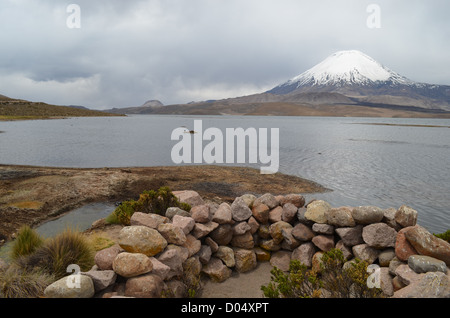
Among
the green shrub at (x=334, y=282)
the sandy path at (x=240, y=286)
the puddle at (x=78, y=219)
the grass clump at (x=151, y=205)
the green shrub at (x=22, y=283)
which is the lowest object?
the sandy path at (x=240, y=286)

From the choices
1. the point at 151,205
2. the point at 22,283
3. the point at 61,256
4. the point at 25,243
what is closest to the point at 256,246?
the point at 151,205

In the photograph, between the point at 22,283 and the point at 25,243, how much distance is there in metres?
2.25

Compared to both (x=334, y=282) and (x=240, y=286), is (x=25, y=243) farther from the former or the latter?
(x=334, y=282)

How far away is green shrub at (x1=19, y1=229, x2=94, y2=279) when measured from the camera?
632cm

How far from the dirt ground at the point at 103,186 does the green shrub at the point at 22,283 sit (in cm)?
602

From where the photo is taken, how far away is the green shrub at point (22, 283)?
17.6ft

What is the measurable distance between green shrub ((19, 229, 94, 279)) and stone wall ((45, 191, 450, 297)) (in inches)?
31.6

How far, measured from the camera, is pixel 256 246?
9.95m

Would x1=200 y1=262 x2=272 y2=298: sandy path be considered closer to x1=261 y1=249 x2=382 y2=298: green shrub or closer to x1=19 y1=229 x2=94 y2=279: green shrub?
x1=261 y1=249 x2=382 y2=298: green shrub

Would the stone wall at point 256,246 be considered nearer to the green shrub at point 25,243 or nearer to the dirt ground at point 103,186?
the green shrub at point 25,243

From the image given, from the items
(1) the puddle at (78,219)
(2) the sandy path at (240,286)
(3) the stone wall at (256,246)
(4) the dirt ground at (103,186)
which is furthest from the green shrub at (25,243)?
(2) the sandy path at (240,286)

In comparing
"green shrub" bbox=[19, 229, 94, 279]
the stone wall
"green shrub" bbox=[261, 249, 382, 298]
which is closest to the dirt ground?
"green shrub" bbox=[19, 229, 94, 279]

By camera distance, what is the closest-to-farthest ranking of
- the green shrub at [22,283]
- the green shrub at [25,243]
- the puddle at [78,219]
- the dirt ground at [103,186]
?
the green shrub at [22,283], the green shrub at [25,243], the puddle at [78,219], the dirt ground at [103,186]

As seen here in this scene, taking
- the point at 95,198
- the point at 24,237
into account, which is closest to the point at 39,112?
the point at 95,198
